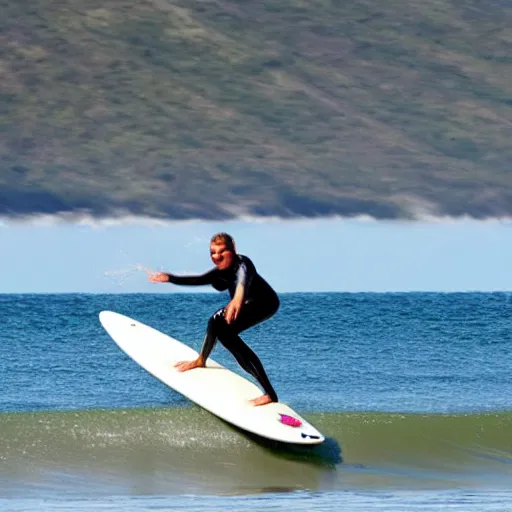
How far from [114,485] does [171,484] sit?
40cm

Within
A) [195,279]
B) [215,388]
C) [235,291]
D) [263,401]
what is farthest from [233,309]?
[215,388]

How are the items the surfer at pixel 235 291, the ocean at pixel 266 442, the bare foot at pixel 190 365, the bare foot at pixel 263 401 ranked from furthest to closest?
the bare foot at pixel 190 365 < the bare foot at pixel 263 401 < the surfer at pixel 235 291 < the ocean at pixel 266 442

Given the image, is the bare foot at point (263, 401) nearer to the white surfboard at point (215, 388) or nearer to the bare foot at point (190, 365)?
the white surfboard at point (215, 388)

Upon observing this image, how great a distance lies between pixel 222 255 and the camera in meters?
8.85

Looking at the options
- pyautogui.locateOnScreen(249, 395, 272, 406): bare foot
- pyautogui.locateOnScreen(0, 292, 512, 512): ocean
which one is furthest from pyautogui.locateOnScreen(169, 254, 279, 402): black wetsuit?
pyautogui.locateOnScreen(0, 292, 512, 512): ocean

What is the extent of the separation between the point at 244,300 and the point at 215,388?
3.33 feet

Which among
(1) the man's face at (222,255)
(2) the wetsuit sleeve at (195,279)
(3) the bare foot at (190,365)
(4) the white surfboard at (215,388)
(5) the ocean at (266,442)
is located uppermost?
(1) the man's face at (222,255)

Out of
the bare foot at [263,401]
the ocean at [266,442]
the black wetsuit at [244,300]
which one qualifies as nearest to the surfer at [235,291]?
the black wetsuit at [244,300]

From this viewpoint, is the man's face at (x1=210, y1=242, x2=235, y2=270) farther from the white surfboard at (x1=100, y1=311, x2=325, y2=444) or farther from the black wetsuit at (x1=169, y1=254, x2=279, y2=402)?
the white surfboard at (x1=100, y1=311, x2=325, y2=444)

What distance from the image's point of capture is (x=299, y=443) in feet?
28.9

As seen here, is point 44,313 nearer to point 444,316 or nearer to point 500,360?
point 444,316

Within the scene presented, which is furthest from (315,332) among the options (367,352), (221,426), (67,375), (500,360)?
(221,426)

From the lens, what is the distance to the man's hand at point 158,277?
8797 millimetres

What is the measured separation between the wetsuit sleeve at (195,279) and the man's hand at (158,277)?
0.11ft
